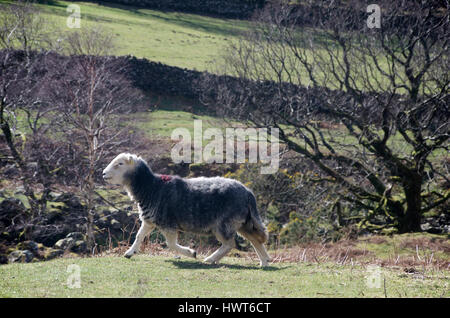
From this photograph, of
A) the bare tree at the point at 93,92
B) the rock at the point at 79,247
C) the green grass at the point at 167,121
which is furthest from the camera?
the green grass at the point at 167,121

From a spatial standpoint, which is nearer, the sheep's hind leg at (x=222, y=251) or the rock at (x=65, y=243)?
the sheep's hind leg at (x=222, y=251)

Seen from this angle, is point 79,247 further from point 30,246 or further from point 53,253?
point 30,246

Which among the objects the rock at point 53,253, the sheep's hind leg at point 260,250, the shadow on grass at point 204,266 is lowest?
the rock at point 53,253

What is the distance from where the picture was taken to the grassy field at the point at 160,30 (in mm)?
46562

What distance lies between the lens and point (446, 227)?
22234 millimetres

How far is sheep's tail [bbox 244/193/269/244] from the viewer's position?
12922mm

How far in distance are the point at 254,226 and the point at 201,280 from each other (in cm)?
279

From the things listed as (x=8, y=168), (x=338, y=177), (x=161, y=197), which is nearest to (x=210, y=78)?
(x=8, y=168)

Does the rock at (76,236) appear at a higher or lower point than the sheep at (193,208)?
lower

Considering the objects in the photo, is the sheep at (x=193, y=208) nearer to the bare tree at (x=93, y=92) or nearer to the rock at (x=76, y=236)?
the rock at (x=76, y=236)

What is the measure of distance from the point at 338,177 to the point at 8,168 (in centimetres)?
1581

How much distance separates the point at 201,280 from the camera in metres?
10.5

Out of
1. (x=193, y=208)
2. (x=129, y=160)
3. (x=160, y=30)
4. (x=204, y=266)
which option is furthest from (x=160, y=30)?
(x=204, y=266)

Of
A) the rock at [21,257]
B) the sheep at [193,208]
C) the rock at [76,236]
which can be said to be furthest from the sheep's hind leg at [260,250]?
the rock at [76,236]
